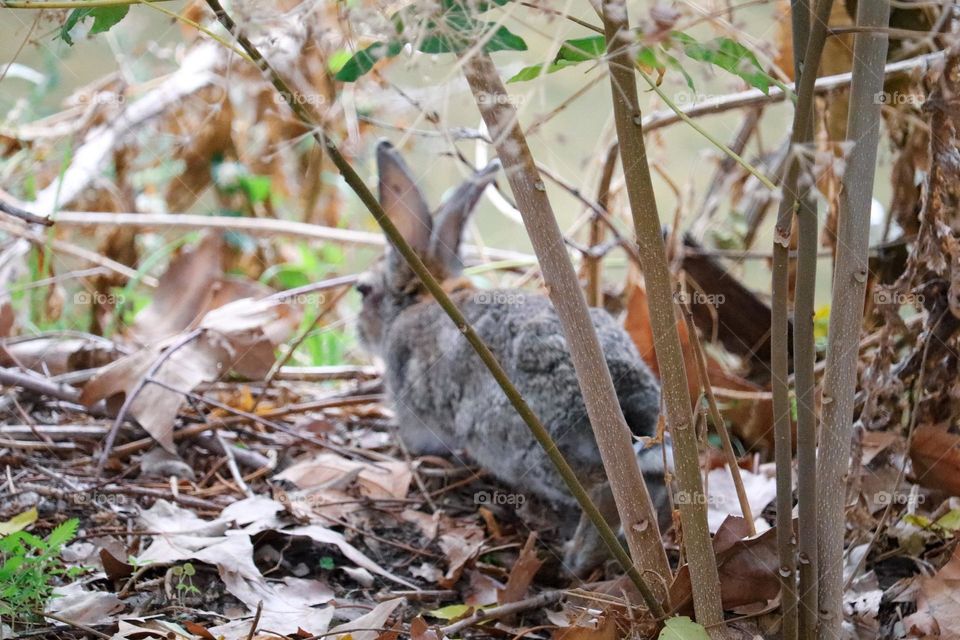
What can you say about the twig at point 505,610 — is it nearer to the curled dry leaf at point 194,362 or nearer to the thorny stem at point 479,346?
the thorny stem at point 479,346

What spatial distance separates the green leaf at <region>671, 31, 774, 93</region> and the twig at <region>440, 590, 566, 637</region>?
135 centimetres

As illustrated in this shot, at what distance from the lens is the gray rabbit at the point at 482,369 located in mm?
3098

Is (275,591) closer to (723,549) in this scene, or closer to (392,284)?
(723,549)

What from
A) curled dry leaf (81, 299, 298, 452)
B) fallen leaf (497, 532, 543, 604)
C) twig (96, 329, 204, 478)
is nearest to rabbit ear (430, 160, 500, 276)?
curled dry leaf (81, 299, 298, 452)

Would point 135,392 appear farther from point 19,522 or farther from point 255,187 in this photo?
point 255,187

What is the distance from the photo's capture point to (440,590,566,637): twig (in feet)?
7.64

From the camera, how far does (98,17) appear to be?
6.05ft

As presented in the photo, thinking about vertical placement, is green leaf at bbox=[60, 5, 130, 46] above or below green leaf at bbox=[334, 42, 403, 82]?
above

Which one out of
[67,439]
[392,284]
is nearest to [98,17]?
[67,439]

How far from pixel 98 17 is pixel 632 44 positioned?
3.51 feet

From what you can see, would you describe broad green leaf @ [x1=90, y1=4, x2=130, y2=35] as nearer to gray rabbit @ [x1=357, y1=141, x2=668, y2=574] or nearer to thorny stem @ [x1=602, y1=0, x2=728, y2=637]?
thorny stem @ [x1=602, y1=0, x2=728, y2=637]

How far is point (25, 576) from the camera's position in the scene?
7.05 feet

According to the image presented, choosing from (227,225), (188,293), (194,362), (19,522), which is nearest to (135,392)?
(194,362)

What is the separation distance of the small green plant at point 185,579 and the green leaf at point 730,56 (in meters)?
1.77
